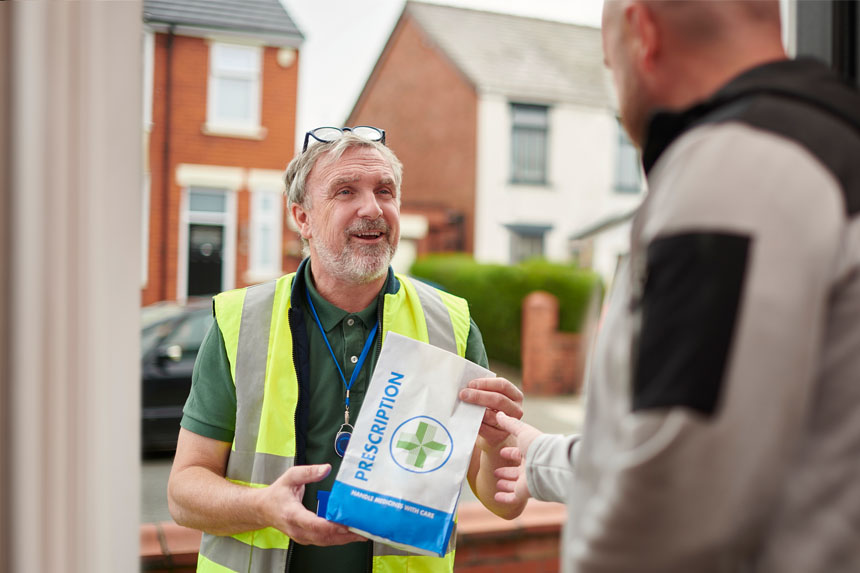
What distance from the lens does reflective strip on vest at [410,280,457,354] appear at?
1515mm

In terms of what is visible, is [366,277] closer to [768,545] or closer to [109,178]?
[109,178]

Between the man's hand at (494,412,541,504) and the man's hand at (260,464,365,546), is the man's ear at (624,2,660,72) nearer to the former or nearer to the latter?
the man's hand at (494,412,541,504)

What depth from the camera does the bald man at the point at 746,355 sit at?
57 centimetres

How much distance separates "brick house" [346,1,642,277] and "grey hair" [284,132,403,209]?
13.5 metres

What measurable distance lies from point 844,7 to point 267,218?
12.0m

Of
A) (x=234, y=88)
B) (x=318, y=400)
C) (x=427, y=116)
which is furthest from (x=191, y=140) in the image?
(x=318, y=400)

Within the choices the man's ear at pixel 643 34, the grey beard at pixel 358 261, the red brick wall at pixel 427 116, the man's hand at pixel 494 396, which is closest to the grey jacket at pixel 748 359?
the man's ear at pixel 643 34

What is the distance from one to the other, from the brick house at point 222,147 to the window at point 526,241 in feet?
18.1

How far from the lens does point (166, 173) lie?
39.3 feet

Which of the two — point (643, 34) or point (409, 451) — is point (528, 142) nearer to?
point (409, 451)

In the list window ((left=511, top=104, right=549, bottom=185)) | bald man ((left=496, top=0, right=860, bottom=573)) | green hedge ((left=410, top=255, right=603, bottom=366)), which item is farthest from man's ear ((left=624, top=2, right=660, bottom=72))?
window ((left=511, top=104, right=549, bottom=185))

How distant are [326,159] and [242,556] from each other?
0.86 m

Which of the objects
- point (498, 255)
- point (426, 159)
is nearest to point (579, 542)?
→ point (498, 255)

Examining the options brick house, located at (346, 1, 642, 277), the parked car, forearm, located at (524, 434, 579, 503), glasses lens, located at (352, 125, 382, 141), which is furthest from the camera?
brick house, located at (346, 1, 642, 277)
